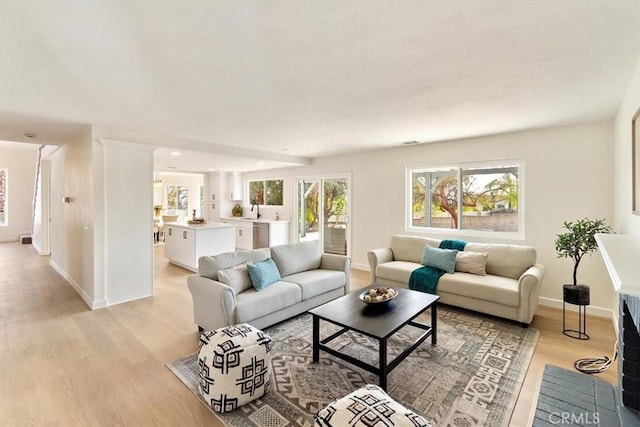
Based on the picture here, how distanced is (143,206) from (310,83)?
330 cm

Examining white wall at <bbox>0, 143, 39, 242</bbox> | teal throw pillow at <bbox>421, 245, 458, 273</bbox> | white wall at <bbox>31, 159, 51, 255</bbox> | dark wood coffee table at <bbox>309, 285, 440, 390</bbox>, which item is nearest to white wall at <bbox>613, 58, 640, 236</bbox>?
teal throw pillow at <bbox>421, 245, 458, 273</bbox>

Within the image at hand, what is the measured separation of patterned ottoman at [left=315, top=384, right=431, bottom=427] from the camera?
141 cm

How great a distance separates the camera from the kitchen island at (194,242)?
5844mm

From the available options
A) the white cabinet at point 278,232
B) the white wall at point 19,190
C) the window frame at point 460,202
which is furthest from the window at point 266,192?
the white wall at point 19,190

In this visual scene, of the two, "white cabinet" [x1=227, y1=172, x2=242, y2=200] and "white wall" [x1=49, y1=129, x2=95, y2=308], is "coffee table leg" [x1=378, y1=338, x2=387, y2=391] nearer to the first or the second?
"white wall" [x1=49, y1=129, x2=95, y2=308]

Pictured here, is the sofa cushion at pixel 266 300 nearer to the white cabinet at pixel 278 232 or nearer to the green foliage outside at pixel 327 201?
the green foliage outside at pixel 327 201

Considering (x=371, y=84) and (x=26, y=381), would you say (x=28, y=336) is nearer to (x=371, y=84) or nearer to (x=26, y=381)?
(x=26, y=381)

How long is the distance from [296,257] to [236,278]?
1.02 m

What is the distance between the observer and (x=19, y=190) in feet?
31.1

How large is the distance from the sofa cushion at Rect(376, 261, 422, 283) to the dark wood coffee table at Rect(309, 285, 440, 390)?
110 centimetres

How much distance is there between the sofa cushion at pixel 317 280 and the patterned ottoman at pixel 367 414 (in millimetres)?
1974

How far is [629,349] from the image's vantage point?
1.97 metres

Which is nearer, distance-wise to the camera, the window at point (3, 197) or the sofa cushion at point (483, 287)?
the sofa cushion at point (483, 287)

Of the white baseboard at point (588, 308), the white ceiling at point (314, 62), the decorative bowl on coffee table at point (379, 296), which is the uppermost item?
the white ceiling at point (314, 62)
